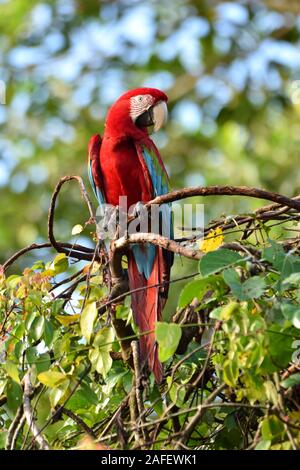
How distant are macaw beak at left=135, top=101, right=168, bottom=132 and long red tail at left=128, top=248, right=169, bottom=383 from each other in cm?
84

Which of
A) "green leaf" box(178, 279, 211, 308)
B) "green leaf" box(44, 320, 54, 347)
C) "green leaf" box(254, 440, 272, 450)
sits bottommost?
"green leaf" box(254, 440, 272, 450)

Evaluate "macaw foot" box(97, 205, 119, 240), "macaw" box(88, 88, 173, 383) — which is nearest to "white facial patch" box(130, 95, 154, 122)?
"macaw" box(88, 88, 173, 383)

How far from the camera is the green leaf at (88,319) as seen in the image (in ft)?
6.19

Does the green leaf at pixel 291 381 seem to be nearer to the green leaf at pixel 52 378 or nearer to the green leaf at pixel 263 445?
the green leaf at pixel 263 445

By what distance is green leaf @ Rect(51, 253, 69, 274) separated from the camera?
2.26m

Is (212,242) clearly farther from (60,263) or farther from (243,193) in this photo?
(60,263)

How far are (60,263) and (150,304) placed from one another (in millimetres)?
426

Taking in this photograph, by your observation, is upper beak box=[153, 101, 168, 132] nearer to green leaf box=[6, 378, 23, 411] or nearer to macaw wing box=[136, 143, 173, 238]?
macaw wing box=[136, 143, 173, 238]

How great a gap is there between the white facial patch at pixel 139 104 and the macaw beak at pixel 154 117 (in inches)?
0.7

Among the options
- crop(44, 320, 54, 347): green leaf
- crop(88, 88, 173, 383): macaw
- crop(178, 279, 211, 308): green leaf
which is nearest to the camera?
crop(178, 279, 211, 308): green leaf

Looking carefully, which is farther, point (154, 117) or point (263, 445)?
point (154, 117)

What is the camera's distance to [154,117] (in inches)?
145

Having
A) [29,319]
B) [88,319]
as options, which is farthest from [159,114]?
[88,319]

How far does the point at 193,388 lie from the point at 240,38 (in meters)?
5.68
